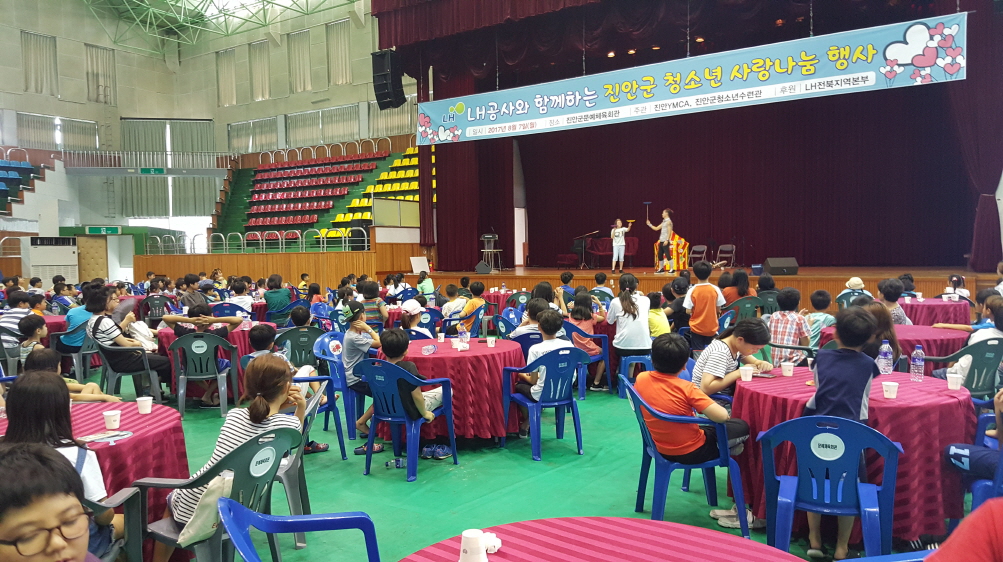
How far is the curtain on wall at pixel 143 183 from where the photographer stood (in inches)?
937

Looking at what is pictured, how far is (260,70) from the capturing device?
2439 centimetres

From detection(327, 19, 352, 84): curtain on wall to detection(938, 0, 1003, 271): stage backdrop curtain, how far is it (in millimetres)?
17627

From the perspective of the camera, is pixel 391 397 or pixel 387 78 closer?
pixel 391 397

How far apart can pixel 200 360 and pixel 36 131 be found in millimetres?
20848

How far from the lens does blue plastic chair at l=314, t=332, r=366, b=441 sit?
5.16 meters

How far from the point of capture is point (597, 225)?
17938 millimetres

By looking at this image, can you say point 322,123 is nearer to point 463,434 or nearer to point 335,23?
point 335,23

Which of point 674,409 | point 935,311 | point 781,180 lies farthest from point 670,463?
point 781,180

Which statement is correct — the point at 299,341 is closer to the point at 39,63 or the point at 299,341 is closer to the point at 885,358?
the point at 885,358

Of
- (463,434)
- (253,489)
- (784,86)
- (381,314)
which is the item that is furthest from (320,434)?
(784,86)

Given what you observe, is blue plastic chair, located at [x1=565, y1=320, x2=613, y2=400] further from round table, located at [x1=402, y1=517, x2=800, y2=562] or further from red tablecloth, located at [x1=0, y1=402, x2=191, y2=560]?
round table, located at [x1=402, y1=517, x2=800, y2=562]

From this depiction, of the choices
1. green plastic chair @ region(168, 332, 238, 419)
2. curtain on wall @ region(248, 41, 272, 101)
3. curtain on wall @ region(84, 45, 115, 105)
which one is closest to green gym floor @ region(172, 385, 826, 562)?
green plastic chair @ region(168, 332, 238, 419)

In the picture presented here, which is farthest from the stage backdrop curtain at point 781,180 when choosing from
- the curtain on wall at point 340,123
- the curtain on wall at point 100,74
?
the curtain on wall at point 100,74

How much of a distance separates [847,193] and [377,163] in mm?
13279
